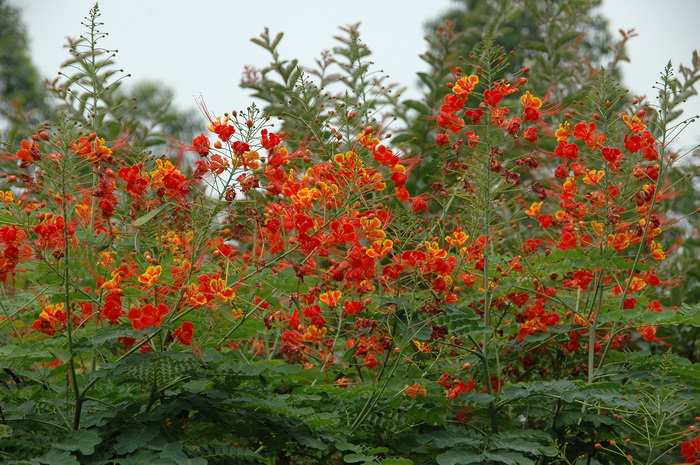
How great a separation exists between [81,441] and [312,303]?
4.50 ft

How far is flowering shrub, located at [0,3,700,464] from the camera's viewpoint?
3.26m

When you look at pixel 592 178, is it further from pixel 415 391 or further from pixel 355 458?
pixel 355 458

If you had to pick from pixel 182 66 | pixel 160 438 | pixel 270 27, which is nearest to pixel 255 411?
pixel 160 438

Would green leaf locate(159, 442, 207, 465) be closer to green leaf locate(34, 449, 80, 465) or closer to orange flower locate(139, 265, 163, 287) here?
green leaf locate(34, 449, 80, 465)

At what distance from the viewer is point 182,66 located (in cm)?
1205

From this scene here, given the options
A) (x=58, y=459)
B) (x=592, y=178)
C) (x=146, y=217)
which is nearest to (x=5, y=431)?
(x=58, y=459)

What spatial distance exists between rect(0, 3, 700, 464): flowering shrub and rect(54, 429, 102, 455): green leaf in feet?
0.04

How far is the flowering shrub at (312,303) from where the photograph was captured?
3.26 m

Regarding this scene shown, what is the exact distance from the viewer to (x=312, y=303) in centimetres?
410

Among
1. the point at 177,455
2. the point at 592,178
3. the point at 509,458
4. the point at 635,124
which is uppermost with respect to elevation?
the point at 635,124

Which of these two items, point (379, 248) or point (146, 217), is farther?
point (379, 248)

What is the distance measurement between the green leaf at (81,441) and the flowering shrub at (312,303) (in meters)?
0.01

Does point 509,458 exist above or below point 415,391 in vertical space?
below

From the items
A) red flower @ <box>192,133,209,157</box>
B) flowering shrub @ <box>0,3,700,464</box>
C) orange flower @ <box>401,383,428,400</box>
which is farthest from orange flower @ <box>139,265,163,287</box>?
orange flower @ <box>401,383,428,400</box>
